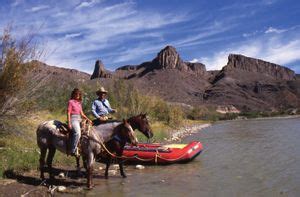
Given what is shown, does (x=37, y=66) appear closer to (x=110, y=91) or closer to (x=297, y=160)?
(x=297, y=160)

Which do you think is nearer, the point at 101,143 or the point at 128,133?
the point at 101,143

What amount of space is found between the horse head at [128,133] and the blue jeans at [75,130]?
1.31 m

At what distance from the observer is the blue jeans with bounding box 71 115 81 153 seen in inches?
413

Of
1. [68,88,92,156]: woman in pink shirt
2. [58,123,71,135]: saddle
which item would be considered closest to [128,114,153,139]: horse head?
[68,88,92,156]: woman in pink shirt

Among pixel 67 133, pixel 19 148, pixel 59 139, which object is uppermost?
pixel 67 133

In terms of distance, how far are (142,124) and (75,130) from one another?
83.0 inches

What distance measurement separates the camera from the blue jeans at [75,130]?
34.4ft

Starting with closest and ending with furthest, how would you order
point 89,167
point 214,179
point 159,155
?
point 89,167 → point 214,179 → point 159,155

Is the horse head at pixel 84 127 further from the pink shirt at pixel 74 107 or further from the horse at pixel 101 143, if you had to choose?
the pink shirt at pixel 74 107

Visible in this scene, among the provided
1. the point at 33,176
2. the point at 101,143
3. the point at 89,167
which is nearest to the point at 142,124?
the point at 101,143

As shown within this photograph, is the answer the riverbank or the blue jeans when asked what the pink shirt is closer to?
the blue jeans

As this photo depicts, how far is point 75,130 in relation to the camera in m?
10.5

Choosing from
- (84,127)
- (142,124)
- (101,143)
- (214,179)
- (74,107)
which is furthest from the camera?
(214,179)

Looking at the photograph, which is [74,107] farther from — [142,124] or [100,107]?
[142,124]
